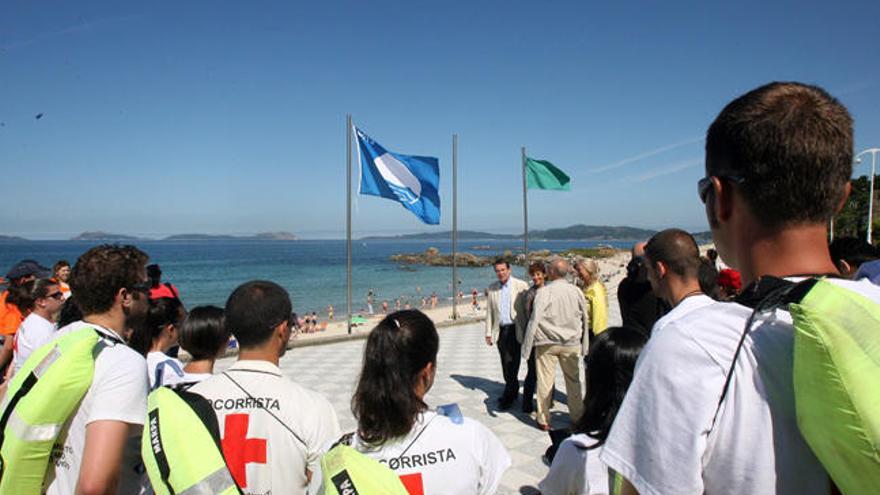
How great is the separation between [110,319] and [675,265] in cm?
330

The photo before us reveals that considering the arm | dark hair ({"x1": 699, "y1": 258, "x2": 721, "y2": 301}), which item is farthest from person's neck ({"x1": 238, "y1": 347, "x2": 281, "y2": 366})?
dark hair ({"x1": 699, "y1": 258, "x2": 721, "y2": 301})

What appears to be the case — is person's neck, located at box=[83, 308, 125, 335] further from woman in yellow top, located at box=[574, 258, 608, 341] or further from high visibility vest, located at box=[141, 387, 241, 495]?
woman in yellow top, located at box=[574, 258, 608, 341]

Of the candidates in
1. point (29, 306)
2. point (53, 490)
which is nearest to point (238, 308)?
point (53, 490)

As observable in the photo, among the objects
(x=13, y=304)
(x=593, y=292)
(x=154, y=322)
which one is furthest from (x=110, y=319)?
(x=593, y=292)

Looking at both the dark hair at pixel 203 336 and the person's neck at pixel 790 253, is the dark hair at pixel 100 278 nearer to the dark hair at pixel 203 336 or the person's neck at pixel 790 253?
the dark hair at pixel 203 336

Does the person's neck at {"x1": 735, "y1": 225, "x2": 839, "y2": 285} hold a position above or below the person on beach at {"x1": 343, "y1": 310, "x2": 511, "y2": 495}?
above

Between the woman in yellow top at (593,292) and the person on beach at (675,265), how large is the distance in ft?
8.00

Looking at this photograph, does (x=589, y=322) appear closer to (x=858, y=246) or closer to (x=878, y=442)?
(x=858, y=246)

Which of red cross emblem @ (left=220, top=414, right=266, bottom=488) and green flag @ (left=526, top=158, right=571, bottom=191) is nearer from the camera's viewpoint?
red cross emblem @ (left=220, top=414, right=266, bottom=488)

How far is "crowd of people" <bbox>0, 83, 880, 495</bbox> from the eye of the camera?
33.6 inches

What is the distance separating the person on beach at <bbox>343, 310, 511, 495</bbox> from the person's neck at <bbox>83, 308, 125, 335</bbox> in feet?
4.12

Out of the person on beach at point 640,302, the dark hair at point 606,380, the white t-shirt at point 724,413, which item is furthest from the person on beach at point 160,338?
the person on beach at point 640,302

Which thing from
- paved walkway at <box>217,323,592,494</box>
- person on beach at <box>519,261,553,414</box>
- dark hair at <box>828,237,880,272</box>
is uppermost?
dark hair at <box>828,237,880,272</box>

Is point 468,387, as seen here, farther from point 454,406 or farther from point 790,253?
point 790,253
